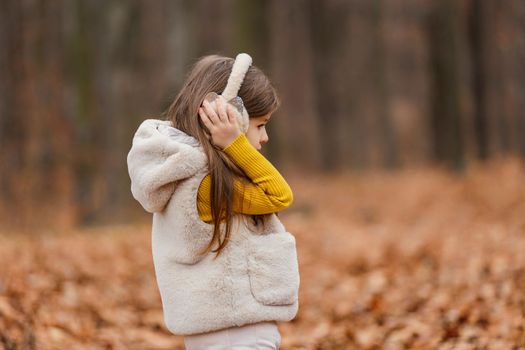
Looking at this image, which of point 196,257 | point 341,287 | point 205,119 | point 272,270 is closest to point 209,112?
point 205,119

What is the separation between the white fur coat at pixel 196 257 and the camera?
3.33 m

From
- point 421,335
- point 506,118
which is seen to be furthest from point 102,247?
point 506,118

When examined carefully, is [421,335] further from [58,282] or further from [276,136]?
[276,136]

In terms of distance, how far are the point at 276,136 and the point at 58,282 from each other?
6313 mm

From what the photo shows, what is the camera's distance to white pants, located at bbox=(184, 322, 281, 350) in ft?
Answer: 11.1

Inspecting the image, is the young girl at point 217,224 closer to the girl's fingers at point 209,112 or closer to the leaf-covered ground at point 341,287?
the girl's fingers at point 209,112

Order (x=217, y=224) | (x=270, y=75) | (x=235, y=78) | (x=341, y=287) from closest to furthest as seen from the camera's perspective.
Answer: (x=217, y=224) → (x=235, y=78) → (x=341, y=287) → (x=270, y=75)

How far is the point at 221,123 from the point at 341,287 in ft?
15.0

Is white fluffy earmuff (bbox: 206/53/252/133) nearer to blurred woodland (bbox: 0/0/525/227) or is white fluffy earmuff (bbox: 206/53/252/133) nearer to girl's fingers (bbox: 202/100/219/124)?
girl's fingers (bbox: 202/100/219/124)

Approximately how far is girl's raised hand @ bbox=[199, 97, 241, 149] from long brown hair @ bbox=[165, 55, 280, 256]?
1.9 inches

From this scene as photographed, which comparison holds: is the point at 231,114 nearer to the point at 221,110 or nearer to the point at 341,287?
the point at 221,110

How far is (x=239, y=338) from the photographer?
3.38 m

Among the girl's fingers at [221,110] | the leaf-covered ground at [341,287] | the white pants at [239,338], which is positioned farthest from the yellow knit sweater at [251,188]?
the leaf-covered ground at [341,287]

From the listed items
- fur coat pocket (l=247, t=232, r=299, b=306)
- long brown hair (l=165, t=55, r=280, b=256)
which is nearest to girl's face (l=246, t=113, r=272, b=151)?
long brown hair (l=165, t=55, r=280, b=256)
